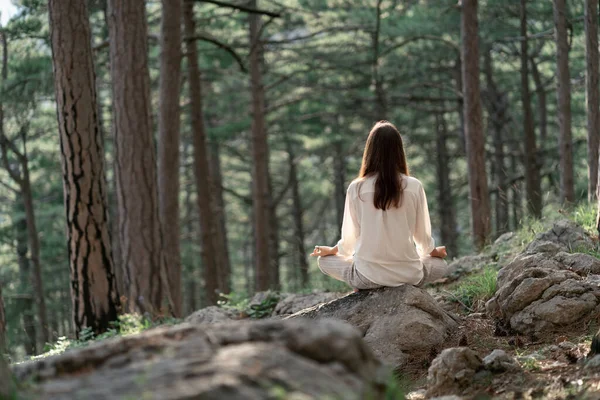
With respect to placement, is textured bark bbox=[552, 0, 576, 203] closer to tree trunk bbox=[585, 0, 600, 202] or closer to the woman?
tree trunk bbox=[585, 0, 600, 202]

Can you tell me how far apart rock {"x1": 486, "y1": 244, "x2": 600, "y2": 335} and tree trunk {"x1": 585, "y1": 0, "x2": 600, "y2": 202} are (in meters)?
4.20

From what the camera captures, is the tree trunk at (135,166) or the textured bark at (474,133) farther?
the textured bark at (474,133)

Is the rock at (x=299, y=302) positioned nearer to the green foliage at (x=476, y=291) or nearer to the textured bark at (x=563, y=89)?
the green foliage at (x=476, y=291)

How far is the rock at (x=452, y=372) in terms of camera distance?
371 centimetres

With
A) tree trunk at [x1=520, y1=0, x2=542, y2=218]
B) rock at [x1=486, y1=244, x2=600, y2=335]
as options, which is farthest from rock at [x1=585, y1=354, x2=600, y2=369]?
tree trunk at [x1=520, y1=0, x2=542, y2=218]

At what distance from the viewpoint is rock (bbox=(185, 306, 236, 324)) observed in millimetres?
7352

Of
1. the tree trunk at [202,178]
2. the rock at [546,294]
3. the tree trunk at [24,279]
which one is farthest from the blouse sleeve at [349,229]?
the tree trunk at [24,279]

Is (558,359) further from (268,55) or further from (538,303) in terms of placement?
(268,55)

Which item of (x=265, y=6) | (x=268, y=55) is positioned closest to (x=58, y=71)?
(x=265, y=6)

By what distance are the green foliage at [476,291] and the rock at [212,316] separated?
240cm

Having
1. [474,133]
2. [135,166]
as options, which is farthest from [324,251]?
[474,133]

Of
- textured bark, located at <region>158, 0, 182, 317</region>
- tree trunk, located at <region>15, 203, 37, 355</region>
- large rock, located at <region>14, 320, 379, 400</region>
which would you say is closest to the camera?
large rock, located at <region>14, 320, 379, 400</region>

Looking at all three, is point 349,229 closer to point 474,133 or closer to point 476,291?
point 476,291

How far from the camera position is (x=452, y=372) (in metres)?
3.75
